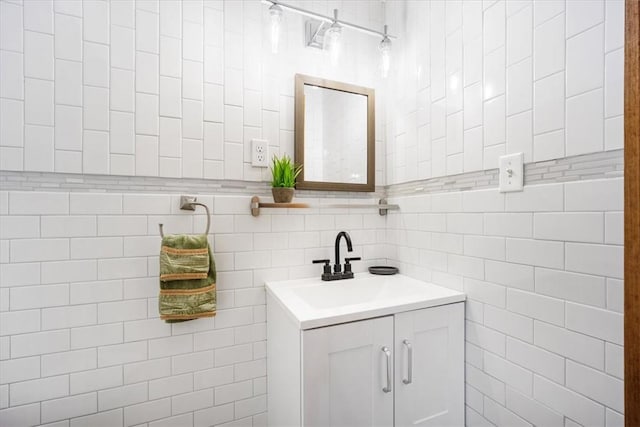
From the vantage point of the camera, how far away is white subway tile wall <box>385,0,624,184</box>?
824mm

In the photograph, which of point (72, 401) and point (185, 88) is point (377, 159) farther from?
point (72, 401)

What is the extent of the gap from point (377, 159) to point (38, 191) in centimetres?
151

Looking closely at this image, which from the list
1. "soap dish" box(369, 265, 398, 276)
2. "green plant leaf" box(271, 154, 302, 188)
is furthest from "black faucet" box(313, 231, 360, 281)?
"green plant leaf" box(271, 154, 302, 188)

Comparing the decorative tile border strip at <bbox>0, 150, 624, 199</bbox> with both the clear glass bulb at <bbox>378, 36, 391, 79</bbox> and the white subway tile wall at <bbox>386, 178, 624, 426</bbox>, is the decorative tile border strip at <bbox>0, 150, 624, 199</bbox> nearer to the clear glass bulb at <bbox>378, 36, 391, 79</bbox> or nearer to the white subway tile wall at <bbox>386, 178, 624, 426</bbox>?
the white subway tile wall at <bbox>386, 178, 624, 426</bbox>

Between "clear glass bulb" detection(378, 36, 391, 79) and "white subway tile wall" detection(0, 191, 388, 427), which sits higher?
"clear glass bulb" detection(378, 36, 391, 79)

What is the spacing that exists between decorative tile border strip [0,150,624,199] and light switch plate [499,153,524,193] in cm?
2

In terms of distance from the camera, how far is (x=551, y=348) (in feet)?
3.08

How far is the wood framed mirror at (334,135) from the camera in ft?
4.92

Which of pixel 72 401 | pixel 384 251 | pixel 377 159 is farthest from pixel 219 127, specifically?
pixel 72 401

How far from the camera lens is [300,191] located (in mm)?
1519

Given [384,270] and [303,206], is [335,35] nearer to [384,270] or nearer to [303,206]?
[303,206]

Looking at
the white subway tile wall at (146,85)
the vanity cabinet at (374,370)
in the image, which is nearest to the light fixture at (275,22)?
the white subway tile wall at (146,85)

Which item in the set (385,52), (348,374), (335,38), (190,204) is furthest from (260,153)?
(348,374)

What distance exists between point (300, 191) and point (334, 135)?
353 mm
